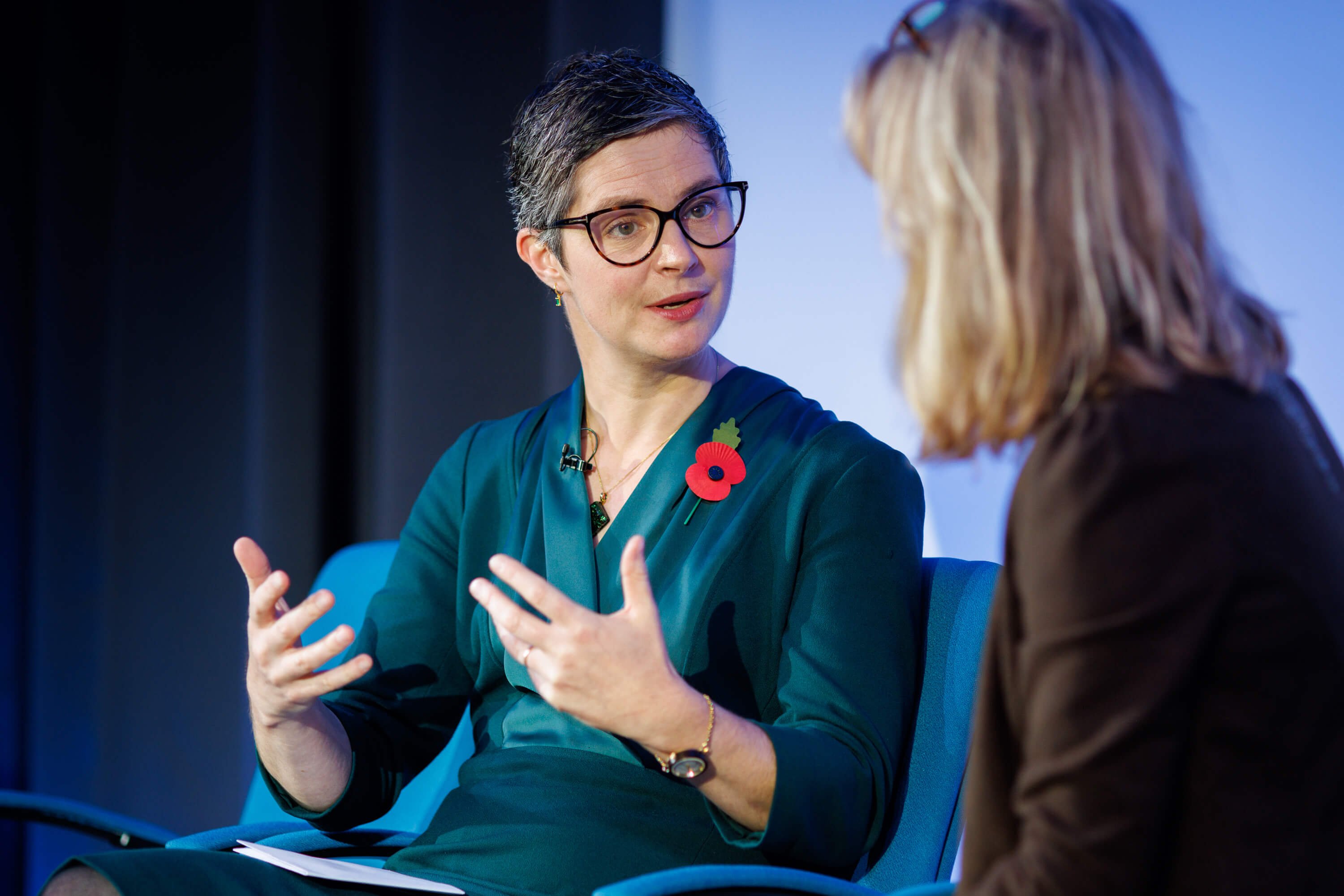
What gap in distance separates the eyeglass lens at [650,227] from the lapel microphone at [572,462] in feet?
0.93

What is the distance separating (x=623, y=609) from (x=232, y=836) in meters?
0.69

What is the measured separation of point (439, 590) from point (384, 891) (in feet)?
1.64

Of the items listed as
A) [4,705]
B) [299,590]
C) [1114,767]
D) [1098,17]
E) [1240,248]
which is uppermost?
[1098,17]

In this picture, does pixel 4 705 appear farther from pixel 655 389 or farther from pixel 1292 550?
pixel 1292 550

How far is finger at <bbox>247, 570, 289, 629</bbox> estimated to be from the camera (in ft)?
4.56

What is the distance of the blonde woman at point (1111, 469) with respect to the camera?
768mm

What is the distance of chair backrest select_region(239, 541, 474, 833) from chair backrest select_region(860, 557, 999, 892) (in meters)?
0.71

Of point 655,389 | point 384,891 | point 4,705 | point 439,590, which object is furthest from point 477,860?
point 4,705

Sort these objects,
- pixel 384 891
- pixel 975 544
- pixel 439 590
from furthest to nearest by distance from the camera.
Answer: pixel 975 544 → pixel 439 590 → pixel 384 891

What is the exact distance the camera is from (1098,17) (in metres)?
0.85

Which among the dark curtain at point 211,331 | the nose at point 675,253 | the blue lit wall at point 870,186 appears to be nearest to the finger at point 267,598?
the nose at point 675,253

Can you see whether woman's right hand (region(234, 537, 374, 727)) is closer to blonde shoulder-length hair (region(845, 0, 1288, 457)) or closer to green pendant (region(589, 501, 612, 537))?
green pendant (region(589, 501, 612, 537))

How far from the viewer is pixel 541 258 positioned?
5.65ft

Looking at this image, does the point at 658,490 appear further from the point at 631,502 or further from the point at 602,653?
the point at 602,653
